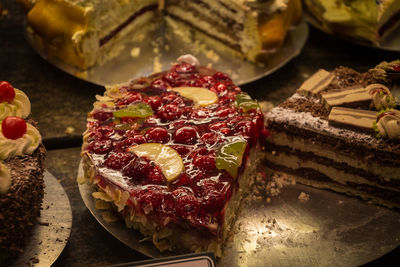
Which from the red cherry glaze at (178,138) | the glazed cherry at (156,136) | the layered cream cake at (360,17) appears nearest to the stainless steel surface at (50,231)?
the red cherry glaze at (178,138)

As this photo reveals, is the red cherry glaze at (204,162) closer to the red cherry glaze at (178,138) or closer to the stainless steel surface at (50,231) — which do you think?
the red cherry glaze at (178,138)

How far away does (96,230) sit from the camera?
2666mm

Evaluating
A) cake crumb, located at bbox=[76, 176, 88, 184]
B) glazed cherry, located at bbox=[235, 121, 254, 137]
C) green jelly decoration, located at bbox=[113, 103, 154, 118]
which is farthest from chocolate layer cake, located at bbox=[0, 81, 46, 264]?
glazed cherry, located at bbox=[235, 121, 254, 137]

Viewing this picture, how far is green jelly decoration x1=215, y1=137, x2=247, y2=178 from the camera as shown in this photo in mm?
2400

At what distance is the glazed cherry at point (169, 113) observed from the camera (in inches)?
107

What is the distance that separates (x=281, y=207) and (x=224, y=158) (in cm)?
57

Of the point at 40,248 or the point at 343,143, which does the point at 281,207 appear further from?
the point at 40,248

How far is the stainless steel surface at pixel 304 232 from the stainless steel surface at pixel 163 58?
1073 mm

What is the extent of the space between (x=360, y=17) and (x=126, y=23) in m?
1.93

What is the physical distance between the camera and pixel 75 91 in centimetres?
362

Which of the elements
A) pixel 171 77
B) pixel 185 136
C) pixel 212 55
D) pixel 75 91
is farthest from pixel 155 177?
pixel 212 55

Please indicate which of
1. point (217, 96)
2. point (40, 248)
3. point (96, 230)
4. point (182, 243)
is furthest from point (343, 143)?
point (40, 248)

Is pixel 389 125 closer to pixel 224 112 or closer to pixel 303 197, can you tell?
pixel 303 197

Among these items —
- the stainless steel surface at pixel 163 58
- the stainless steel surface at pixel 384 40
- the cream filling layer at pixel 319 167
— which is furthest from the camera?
the stainless steel surface at pixel 384 40
